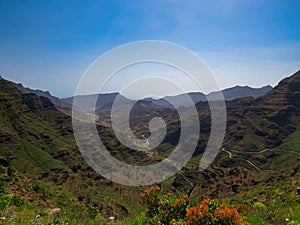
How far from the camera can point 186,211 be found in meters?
8.46

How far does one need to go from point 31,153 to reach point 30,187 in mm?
81372

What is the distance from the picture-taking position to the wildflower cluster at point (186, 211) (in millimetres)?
6996

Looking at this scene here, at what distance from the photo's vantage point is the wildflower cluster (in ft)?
23.0

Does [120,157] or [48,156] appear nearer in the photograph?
[48,156]

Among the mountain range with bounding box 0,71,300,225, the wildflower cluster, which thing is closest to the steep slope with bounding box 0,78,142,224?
the mountain range with bounding box 0,71,300,225

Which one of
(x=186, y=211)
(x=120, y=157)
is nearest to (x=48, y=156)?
(x=120, y=157)

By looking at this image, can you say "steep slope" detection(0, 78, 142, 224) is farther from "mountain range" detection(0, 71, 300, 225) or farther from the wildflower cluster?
the wildflower cluster

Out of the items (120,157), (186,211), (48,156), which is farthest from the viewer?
(120,157)

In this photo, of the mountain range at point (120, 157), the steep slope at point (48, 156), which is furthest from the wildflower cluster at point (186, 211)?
the steep slope at point (48, 156)

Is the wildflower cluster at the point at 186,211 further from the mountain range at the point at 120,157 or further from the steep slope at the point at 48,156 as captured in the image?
the steep slope at the point at 48,156

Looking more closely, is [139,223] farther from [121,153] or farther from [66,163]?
[121,153]

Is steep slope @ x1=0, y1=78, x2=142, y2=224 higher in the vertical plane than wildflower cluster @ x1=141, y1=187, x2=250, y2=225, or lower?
lower

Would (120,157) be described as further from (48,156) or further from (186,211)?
(186,211)

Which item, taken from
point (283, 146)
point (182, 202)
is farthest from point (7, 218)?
point (283, 146)
